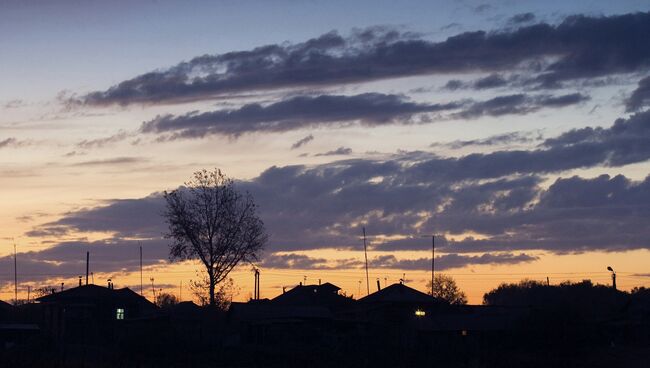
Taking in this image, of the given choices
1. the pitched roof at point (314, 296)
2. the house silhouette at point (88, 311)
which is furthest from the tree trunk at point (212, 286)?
the pitched roof at point (314, 296)

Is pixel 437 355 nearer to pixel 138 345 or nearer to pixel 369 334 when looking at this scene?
pixel 369 334

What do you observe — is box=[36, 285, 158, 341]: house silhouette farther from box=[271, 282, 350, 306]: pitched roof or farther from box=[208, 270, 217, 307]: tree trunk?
box=[271, 282, 350, 306]: pitched roof

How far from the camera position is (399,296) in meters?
96.1

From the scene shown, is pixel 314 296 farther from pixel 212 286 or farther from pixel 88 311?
pixel 88 311

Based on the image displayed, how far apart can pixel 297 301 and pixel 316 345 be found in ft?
111

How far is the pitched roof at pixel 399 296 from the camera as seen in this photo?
309ft

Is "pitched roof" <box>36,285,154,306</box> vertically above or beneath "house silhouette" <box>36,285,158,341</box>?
above

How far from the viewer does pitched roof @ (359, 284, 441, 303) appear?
94.3 m

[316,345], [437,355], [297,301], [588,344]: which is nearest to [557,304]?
[588,344]

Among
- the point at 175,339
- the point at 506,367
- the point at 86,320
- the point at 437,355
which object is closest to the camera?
the point at 506,367

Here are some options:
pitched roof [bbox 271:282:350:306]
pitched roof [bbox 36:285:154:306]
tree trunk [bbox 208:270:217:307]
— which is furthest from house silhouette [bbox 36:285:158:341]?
pitched roof [bbox 271:282:350:306]

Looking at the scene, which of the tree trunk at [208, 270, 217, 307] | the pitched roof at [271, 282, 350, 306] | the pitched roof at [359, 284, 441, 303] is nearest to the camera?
the pitched roof at [359, 284, 441, 303]

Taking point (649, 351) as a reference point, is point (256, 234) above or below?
above

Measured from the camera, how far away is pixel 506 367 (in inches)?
2511
